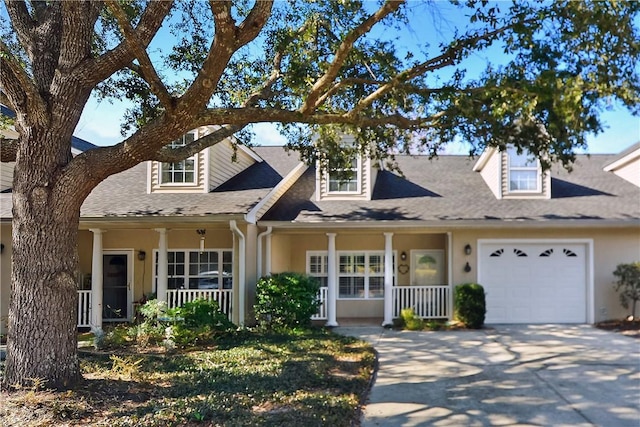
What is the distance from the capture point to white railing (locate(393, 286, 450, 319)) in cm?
1175

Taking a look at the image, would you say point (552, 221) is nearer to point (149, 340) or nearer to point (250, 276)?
point (250, 276)

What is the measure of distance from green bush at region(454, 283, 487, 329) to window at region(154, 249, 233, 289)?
5.99 m

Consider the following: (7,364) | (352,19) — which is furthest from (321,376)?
(352,19)

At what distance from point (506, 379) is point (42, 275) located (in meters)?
6.29

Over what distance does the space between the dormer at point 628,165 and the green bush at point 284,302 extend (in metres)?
9.80

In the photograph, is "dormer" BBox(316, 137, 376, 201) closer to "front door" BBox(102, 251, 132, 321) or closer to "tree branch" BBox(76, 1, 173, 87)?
"front door" BBox(102, 251, 132, 321)

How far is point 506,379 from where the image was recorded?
6562mm

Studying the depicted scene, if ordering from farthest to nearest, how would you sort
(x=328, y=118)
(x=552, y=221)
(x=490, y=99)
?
(x=552, y=221)
(x=328, y=118)
(x=490, y=99)

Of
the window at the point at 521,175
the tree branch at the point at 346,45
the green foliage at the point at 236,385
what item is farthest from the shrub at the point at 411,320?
the tree branch at the point at 346,45

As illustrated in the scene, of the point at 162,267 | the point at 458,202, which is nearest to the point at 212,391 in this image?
the point at 162,267

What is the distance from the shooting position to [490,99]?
566 centimetres

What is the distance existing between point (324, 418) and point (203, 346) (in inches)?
181

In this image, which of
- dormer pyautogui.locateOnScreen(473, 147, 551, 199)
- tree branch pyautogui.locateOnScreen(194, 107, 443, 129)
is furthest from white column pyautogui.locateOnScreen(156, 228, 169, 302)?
dormer pyautogui.locateOnScreen(473, 147, 551, 199)

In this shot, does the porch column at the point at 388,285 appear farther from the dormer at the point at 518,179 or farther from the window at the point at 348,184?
the dormer at the point at 518,179
